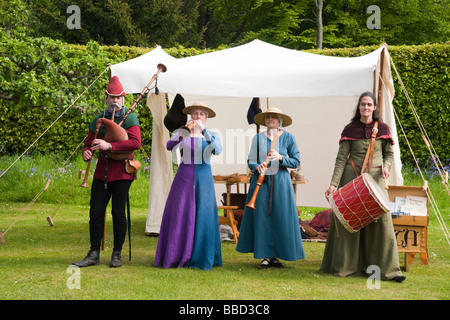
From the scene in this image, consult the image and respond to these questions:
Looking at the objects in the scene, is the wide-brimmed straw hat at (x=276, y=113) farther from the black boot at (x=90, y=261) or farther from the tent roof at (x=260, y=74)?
the black boot at (x=90, y=261)

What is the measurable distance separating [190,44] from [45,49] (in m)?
10.5

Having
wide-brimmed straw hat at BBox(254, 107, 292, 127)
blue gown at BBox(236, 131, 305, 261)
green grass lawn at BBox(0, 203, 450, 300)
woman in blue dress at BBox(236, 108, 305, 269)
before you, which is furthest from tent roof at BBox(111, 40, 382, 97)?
green grass lawn at BBox(0, 203, 450, 300)

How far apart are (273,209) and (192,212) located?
2.56 feet

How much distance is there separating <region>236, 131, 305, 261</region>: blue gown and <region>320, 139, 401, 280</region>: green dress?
41cm

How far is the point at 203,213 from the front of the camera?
576 centimetres

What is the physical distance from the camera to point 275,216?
5.82m

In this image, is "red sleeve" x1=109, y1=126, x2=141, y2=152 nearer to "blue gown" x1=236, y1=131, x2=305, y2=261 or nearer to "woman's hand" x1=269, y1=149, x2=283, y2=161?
"blue gown" x1=236, y1=131, x2=305, y2=261

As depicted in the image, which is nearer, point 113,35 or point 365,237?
point 365,237

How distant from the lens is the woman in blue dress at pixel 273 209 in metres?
5.77

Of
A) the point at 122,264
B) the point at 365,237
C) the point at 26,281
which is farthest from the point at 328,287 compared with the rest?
the point at 26,281

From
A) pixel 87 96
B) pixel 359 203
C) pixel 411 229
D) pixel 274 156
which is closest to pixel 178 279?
pixel 274 156

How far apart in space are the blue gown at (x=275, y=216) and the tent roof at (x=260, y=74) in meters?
0.63

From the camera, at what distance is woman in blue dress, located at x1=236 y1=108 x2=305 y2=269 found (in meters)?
5.77

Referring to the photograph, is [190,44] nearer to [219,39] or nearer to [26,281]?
[219,39]
